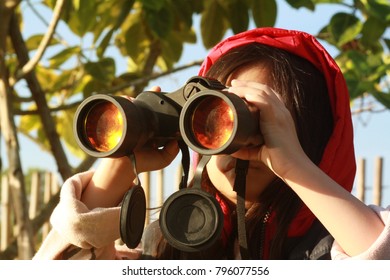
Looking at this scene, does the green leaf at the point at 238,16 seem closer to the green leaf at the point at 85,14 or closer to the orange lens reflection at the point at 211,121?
the green leaf at the point at 85,14

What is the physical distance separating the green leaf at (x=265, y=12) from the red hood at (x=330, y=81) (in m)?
0.86

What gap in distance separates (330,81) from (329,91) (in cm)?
2

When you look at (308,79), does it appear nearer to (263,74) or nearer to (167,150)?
(263,74)

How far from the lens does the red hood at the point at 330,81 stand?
5.04ft

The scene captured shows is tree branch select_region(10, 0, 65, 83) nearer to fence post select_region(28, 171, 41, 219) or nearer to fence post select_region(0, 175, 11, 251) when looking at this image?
fence post select_region(0, 175, 11, 251)

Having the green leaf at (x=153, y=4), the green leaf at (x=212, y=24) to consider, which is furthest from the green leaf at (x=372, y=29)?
the green leaf at (x=153, y=4)

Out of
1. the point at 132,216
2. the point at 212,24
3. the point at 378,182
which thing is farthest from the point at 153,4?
the point at 378,182

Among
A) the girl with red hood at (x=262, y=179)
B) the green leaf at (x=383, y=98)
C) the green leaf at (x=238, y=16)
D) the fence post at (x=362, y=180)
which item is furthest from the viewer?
the fence post at (x=362, y=180)

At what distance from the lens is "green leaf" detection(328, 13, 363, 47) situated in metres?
2.45

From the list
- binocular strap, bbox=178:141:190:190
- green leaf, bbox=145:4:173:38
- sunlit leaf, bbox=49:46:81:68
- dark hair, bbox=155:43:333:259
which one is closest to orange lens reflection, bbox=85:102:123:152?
binocular strap, bbox=178:141:190:190

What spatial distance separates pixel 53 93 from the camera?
3.12m

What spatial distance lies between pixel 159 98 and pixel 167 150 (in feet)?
0.45
